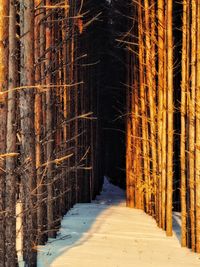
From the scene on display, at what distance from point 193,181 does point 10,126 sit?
5.89m

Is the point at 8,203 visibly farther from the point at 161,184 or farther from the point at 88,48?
the point at 88,48

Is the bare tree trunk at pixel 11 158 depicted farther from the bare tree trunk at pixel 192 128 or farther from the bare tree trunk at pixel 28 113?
the bare tree trunk at pixel 192 128

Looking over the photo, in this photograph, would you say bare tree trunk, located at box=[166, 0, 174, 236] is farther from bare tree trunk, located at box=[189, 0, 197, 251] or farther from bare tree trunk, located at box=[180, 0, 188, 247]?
bare tree trunk, located at box=[189, 0, 197, 251]

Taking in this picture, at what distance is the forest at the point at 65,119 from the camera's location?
300 inches

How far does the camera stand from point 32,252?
29.5ft

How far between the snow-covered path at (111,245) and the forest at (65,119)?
38cm

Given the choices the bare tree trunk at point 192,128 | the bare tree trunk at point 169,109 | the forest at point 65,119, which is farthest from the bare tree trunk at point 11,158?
the bare tree trunk at point 169,109

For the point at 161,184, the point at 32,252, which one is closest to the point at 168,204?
the point at 161,184

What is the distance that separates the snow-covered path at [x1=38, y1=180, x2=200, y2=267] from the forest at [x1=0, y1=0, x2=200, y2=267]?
1.26ft

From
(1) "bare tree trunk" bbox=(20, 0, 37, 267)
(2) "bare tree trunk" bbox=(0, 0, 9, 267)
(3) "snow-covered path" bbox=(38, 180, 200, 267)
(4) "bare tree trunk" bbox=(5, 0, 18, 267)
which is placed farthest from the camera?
(3) "snow-covered path" bbox=(38, 180, 200, 267)

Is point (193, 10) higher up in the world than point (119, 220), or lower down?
higher up

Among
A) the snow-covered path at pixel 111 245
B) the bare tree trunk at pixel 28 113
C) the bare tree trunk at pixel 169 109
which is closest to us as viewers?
the bare tree trunk at pixel 28 113

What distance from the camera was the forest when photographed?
25.0 feet

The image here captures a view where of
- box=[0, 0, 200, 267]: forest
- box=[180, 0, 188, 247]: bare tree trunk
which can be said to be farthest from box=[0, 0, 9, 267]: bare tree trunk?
box=[180, 0, 188, 247]: bare tree trunk
